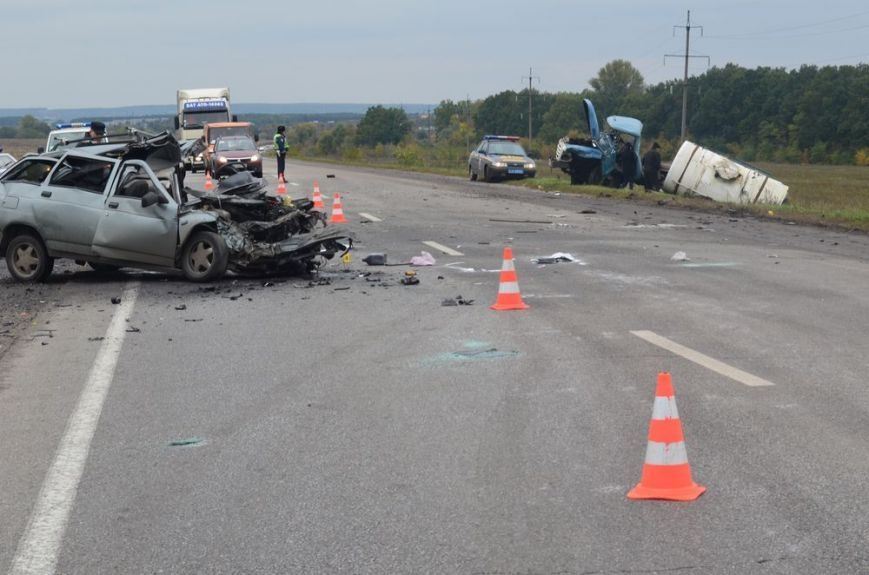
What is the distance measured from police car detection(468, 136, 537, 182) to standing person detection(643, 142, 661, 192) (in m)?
6.54

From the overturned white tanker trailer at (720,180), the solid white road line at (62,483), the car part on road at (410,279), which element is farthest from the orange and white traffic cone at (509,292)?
the overturned white tanker trailer at (720,180)

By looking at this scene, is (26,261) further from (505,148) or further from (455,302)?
(505,148)

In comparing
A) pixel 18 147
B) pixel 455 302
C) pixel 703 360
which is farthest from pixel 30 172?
pixel 18 147

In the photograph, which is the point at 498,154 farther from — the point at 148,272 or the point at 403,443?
the point at 403,443

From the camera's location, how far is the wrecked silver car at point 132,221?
1379cm

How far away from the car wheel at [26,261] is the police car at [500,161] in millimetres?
26856

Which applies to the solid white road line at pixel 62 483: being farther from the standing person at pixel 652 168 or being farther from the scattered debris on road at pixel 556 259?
the standing person at pixel 652 168

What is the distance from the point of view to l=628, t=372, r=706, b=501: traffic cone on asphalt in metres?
5.44

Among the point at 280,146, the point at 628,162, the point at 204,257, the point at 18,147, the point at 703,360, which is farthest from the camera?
the point at 18,147

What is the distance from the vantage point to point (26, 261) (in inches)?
555

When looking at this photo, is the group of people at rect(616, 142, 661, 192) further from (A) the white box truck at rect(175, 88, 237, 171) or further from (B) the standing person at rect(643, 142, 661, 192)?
(A) the white box truck at rect(175, 88, 237, 171)

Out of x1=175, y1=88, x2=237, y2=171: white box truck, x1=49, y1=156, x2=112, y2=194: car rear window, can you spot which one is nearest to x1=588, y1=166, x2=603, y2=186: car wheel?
x1=175, y1=88, x2=237, y2=171: white box truck

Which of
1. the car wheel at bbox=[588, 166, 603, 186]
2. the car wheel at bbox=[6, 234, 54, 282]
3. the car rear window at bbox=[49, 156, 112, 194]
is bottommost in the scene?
the car wheel at bbox=[588, 166, 603, 186]

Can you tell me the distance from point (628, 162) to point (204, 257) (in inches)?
887
